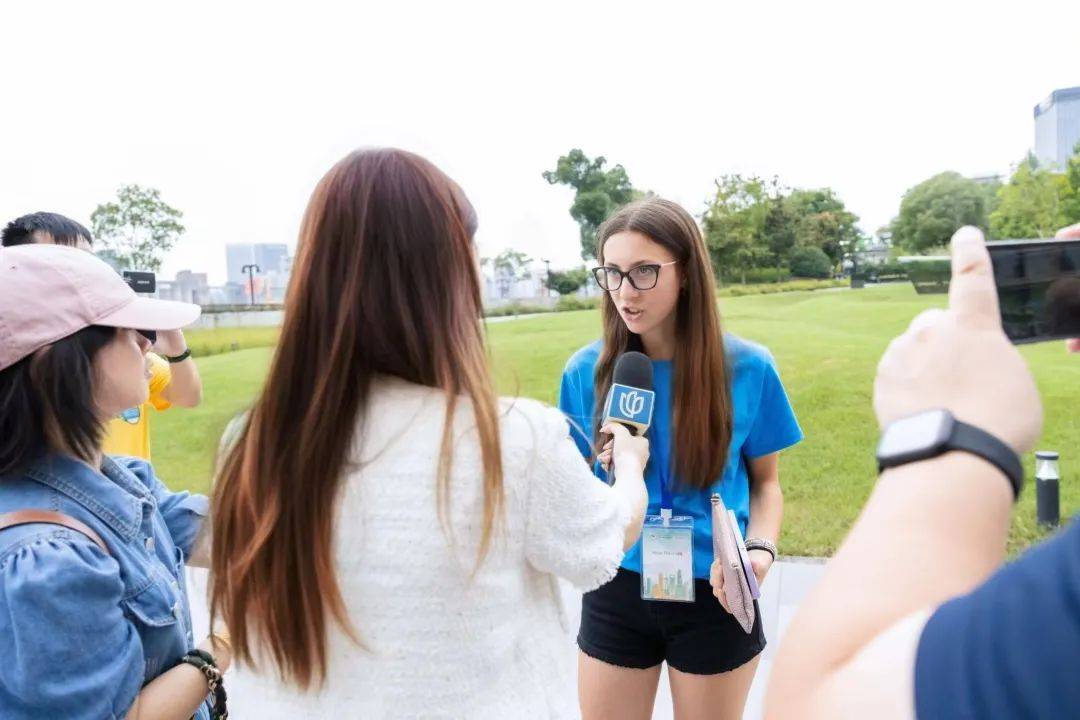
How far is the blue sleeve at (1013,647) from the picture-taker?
45 centimetres

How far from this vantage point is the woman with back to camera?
1.14 meters

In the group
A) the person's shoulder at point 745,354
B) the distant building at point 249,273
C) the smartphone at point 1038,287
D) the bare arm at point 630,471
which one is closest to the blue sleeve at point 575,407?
the bare arm at point 630,471

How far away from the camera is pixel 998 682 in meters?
0.46

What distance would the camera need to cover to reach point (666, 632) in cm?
207

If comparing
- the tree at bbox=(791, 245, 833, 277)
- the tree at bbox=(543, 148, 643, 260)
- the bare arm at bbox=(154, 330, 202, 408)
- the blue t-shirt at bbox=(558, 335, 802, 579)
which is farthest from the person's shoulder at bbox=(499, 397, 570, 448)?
the tree at bbox=(543, 148, 643, 260)

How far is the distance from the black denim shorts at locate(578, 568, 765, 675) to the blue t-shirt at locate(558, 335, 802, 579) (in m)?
0.08

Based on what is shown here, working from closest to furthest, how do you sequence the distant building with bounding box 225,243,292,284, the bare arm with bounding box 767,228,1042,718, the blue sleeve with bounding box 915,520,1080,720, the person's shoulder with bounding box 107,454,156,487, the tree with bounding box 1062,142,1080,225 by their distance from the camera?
the blue sleeve with bounding box 915,520,1080,720, the bare arm with bounding box 767,228,1042,718, the person's shoulder with bounding box 107,454,156,487, the tree with bounding box 1062,142,1080,225, the distant building with bounding box 225,243,292,284

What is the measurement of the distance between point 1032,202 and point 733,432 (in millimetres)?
4926

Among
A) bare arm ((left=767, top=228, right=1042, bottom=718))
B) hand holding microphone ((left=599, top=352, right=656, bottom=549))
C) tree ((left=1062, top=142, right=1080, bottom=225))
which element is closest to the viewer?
bare arm ((left=767, top=228, right=1042, bottom=718))

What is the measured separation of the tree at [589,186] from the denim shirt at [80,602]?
1319 cm

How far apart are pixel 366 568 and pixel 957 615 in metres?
0.84

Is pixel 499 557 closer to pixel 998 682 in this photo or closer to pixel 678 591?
pixel 998 682

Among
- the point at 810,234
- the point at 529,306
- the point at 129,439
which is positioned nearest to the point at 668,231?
the point at 129,439

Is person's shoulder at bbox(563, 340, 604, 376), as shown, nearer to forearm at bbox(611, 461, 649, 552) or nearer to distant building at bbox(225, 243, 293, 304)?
forearm at bbox(611, 461, 649, 552)
